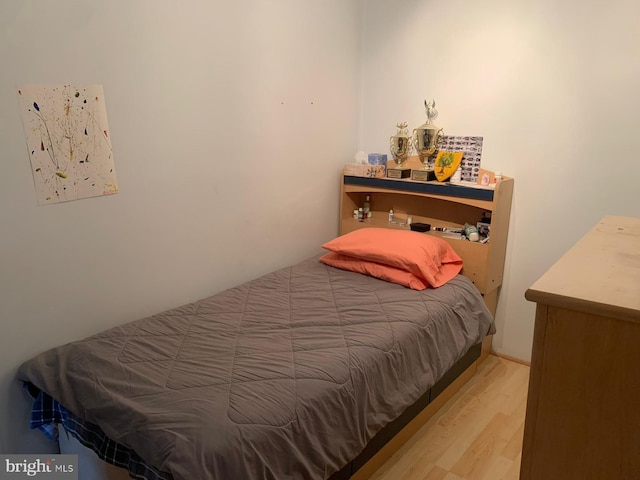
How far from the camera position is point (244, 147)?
250cm

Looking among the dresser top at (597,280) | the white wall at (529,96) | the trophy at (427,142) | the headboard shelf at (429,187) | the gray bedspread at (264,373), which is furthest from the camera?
the trophy at (427,142)

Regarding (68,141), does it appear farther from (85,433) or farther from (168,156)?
(85,433)

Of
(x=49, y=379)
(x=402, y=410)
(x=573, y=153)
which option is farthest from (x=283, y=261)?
(x=573, y=153)

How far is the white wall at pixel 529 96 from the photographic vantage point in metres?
2.31

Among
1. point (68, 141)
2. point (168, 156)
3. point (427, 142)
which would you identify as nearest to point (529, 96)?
point (427, 142)

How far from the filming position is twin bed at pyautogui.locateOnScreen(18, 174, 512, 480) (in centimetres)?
135

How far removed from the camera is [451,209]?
2947 mm

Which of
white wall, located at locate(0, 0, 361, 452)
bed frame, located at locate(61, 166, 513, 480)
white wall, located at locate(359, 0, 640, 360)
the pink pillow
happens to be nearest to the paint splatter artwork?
white wall, located at locate(0, 0, 361, 452)

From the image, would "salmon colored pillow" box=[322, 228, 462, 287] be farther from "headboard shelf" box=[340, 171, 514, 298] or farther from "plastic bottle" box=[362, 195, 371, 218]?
"plastic bottle" box=[362, 195, 371, 218]

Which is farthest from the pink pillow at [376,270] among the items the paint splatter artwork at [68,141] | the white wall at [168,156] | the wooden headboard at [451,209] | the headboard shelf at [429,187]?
the paint splatter artwork at [68,141]

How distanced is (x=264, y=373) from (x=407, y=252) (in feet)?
3.74

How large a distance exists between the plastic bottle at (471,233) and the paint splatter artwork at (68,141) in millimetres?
1902

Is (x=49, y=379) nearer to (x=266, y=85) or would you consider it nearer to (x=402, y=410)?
(x=402, y=410)

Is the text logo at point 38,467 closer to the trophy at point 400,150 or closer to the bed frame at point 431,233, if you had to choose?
the bed frame at point 431,233
